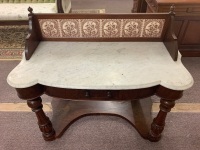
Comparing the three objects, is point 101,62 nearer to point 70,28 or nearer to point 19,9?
point 70,28

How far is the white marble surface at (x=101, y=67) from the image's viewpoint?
98cm

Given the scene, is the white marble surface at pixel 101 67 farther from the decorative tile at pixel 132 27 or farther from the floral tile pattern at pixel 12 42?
the floral tile pattern at pixel 12 42

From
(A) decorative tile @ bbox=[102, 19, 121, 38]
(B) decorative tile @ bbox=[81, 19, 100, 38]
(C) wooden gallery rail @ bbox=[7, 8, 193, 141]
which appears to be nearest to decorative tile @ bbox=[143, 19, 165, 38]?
(C) wooden gallery rail @ bbox=[7, 8, 193, 141]

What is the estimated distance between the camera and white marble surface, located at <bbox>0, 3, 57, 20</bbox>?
8.20 ft

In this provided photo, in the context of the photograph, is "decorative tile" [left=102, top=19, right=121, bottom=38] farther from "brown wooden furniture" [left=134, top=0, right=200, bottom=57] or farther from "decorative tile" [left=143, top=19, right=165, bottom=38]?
"brown wooden furniture" [left=134, top=0, right=200, bottom=57]

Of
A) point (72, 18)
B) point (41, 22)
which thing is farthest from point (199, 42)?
point (41, 22)

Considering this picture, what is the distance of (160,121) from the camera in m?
1.29

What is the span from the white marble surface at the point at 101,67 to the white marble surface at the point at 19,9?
4.91 feet

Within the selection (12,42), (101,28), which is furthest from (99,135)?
(12,42)

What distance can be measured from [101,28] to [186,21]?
1.39 meters

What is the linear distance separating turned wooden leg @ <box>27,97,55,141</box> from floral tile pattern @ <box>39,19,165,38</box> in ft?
1.55

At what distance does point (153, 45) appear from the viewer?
1.26 meters

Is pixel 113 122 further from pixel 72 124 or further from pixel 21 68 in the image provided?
pixel 21 68

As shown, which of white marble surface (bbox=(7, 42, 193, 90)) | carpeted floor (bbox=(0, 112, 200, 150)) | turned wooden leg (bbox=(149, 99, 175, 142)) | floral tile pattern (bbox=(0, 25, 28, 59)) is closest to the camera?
white marble surface (bbox=(7, 42, 193, 90))
